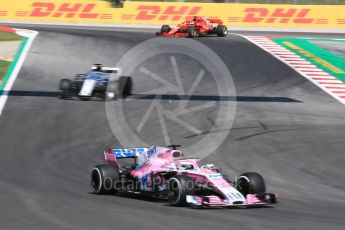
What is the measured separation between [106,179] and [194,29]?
95.4 feet

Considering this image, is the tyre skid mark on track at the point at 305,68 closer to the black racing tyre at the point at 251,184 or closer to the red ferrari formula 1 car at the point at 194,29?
the red ferrari formula 1 car at the point at 194,29

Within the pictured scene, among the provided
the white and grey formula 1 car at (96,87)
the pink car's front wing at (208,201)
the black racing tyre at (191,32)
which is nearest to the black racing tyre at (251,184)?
the pink car's front wing at (208,201)

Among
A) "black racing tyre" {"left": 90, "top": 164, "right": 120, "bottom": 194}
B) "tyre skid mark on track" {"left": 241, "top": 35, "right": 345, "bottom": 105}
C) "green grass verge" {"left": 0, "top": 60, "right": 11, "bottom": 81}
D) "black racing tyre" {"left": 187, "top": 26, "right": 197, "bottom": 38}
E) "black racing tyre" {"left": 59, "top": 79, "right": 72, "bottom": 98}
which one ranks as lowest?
"black racing tyre" {"left": 90, "top": 164, "right": 120, "bottom": 194}

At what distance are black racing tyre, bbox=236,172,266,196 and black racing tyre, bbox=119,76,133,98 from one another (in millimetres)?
14327

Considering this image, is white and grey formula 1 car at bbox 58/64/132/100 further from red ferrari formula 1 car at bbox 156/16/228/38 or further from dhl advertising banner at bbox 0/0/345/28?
dhl advertising banner at bbox 0/0/345/28

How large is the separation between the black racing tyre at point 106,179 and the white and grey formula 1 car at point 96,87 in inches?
506

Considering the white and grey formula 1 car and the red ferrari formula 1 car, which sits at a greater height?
the red ferrari formula 1 car

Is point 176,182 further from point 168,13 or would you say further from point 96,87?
point 168,13

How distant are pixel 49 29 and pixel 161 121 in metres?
22.1

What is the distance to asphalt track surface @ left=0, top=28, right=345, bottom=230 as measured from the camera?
41.5ft

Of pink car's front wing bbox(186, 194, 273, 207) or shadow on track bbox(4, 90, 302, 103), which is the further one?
shadow on track bbox(4, 90, 302, 103)

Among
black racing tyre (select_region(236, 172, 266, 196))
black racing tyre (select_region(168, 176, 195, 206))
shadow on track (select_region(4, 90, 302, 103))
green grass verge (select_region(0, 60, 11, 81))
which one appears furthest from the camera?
green grass verge (select_region(0, 60, 11, 81))

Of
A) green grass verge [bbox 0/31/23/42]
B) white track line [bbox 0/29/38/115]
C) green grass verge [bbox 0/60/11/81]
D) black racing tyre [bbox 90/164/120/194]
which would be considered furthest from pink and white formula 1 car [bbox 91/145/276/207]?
green grass verge [bbox 0/31/23/42]

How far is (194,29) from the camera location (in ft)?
143
